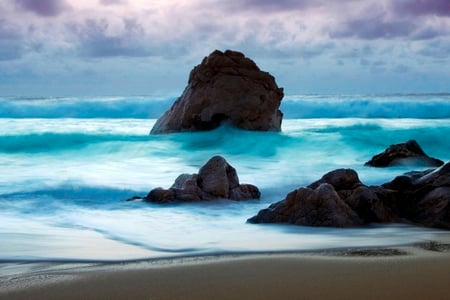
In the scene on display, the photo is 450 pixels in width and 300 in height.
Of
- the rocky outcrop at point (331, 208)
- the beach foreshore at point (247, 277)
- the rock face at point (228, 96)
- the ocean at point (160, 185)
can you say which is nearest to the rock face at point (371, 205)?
the rocky outcrop at point (331, 208)

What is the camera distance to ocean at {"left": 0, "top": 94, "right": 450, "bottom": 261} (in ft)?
17.9

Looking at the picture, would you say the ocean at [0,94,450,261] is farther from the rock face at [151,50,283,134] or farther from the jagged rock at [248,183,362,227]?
the rock face at [151,50,283,134]

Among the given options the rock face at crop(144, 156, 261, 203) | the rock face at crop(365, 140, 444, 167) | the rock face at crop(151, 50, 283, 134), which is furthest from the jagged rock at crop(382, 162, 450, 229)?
the rock face at crop(151, 50, 283, 134)

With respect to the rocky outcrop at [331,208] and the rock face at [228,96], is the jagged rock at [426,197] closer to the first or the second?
the rocky outcrop at [331,208]

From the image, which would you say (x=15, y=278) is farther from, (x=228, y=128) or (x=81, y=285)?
(x=228, y=128)

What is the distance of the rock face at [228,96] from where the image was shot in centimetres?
1916

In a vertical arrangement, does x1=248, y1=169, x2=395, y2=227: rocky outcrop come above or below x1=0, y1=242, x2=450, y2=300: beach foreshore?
above

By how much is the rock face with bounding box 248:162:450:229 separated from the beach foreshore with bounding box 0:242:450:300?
158cm

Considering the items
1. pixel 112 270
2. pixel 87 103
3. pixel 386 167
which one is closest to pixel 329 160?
pixel 386 167

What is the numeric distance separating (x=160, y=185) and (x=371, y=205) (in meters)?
5.59

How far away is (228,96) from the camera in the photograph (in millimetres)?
19156

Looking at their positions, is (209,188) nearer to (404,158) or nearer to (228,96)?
(404,158)

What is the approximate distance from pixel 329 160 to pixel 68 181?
675 centimetres

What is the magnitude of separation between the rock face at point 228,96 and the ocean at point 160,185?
44 centimetres
